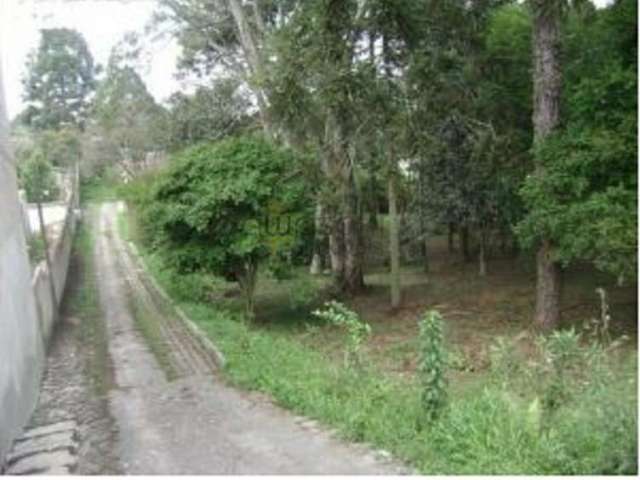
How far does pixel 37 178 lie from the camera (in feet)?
118

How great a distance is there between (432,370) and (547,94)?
7.14 meters

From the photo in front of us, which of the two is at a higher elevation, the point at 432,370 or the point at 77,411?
the point at 432,370

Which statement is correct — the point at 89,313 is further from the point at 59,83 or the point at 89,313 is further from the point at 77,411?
the point at 59,83

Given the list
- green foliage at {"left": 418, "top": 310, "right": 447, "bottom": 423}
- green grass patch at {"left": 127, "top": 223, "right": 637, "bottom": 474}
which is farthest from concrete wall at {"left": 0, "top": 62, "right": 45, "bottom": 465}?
green foliage at {"left": 418, "top": 310, "right": 447, "bottom": 423}

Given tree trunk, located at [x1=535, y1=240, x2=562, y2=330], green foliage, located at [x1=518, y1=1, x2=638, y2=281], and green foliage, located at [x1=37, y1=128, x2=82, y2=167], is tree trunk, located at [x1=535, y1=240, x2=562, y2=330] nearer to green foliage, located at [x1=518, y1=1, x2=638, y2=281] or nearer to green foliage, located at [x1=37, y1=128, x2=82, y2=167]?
green foliage, located at [x1=518, y1=1, x2=638, y2=281]

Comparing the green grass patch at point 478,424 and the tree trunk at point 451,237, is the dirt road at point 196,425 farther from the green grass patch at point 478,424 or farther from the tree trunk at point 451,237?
the tree trunk at point 451,237

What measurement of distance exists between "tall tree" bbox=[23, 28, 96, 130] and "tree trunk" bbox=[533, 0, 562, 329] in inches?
1185

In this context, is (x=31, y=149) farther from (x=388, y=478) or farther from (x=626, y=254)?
(x=388, y=478)

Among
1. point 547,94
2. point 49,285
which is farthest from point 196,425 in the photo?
point 49,285

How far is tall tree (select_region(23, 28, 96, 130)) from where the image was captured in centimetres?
4141

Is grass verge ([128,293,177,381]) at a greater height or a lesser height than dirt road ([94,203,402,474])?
lesser

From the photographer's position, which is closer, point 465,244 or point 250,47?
point 250,47

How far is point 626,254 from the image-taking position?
35.8 feet

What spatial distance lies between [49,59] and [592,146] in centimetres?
3580
